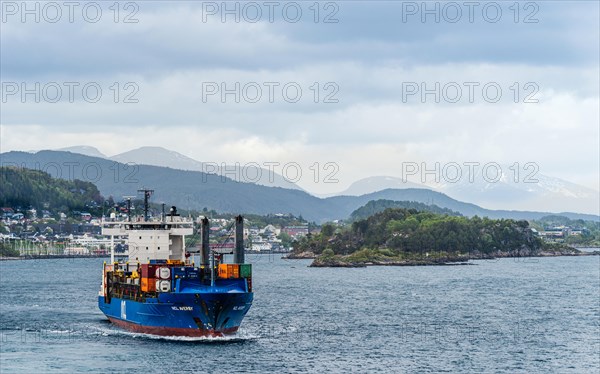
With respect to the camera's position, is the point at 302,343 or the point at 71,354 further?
the point at 302,343

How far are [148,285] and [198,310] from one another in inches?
270

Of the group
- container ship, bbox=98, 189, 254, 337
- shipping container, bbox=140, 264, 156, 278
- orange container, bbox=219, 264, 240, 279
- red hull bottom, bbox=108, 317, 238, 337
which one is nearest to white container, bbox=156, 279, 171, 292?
container ship, bbox=98, 189, 254, 337

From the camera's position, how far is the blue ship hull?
282ft

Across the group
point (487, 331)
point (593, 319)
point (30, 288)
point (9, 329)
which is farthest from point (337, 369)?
point (30, 288)

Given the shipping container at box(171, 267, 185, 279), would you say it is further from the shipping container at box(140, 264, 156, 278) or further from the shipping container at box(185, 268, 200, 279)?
the shipping container at box(140, 264, 156, 278)

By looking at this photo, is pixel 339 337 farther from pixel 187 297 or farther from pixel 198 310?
pixel 187 297

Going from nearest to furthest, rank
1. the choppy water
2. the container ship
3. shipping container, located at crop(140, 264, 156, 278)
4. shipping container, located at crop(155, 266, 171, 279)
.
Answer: the choppy water < the container ship < shipping container, located at crop(155, 266, 171, 279) < shipping container, located at crop(140, 264, 156, 278)

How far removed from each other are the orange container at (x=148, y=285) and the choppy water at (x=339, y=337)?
4.04 m

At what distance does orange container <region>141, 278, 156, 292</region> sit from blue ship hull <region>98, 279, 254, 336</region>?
1.46m

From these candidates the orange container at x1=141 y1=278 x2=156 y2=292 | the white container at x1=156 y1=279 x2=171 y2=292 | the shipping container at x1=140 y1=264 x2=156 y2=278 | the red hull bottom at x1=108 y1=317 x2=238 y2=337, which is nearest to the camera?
the red hull bottom at x1=108 y1=317 x2=238 y2=337

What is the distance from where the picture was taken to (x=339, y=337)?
93.3 metres

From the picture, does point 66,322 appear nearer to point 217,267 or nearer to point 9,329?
point 9,329

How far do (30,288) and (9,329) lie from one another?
68171 millimetres

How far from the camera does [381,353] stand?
3302 inches
